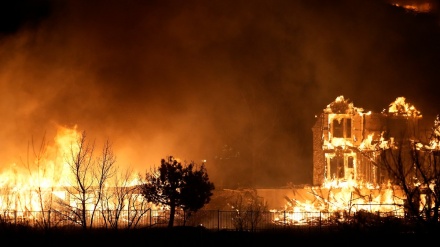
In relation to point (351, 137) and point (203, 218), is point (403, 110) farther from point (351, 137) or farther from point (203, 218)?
point (203, 218)

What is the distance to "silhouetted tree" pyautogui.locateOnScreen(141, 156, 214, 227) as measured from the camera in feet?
89.7

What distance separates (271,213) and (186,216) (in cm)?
479

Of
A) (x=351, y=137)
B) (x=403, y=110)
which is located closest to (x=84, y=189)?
(x=351, y=137)

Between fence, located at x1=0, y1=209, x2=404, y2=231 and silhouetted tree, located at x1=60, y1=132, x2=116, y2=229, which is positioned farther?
fence, located at x1=0, y1=209, x2=404, y2=231

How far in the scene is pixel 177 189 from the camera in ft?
90.8

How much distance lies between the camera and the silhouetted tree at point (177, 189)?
27328mm

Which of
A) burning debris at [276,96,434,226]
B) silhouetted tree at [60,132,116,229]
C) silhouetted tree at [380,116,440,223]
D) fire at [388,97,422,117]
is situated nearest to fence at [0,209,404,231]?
silhouetted tree at [60,132,116,229]

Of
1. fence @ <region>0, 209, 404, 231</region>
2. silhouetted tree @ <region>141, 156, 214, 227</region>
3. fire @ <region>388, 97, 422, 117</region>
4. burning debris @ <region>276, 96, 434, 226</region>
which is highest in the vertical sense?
fire @ <region>388, 97, 422, 117</region>

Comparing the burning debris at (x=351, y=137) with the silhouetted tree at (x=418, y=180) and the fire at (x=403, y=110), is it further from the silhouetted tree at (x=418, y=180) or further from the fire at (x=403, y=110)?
the silhouetted tree at (x=418, y=180)

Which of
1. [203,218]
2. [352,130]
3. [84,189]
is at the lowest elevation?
[203,218]

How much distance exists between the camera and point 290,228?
25875 mm

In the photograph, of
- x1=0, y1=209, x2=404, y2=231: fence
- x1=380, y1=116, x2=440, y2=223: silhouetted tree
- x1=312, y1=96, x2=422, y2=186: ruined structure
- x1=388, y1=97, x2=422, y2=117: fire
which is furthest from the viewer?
x1=388, y1=97, x2=422, y2=117: fire

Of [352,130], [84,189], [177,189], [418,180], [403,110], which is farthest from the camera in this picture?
[403,110]

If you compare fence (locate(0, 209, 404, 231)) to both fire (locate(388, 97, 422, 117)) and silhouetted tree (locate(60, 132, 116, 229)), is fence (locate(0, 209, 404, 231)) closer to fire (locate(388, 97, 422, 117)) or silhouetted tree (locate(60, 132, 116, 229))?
silhouetted tree (locate(60, 132, 116, 229))
